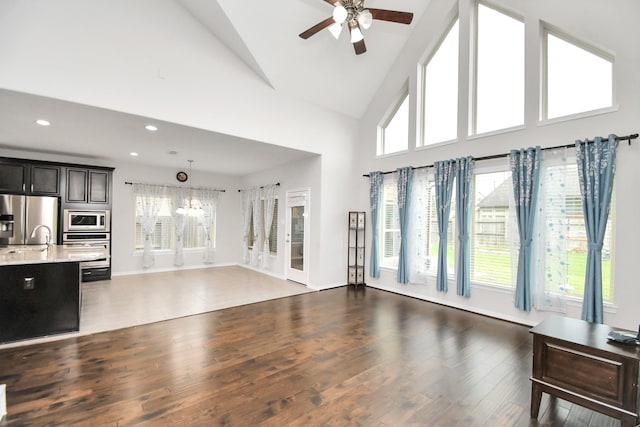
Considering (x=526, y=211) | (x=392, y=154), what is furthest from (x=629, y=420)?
(x=392, y=154)

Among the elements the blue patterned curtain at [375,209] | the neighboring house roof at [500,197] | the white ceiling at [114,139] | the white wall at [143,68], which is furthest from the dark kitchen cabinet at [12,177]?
the neighboring house roof at [500,197]

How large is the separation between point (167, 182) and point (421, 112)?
6329 millimetres

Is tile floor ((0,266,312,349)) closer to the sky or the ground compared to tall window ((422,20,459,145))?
closer to the ground

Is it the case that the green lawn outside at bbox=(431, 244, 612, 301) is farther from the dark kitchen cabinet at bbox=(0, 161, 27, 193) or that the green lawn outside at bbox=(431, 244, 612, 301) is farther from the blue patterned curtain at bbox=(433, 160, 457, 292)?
the dark kitchen cabinet at bbox=(0, 161, 27, 193)

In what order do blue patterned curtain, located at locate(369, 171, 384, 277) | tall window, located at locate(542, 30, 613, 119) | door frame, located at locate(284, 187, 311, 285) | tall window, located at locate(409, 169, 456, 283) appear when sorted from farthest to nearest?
door frame, located at locate(284, 187, 311, 285) < blue patterned curtain, located at locate(369, 171, 384, 277) < tall window, located at locate(409, 169, 456, 283) < tall window, located at locate(542, 30, 613, 119)

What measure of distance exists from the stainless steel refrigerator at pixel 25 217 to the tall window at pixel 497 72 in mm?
7963

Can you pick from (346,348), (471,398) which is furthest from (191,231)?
(471,398)

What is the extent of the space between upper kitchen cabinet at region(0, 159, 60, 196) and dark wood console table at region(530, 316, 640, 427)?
8.02 meters

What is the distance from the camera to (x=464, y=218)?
14.8ft

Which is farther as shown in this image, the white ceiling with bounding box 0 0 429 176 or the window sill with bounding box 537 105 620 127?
the white ceiling with bounding box 0 0 429 176

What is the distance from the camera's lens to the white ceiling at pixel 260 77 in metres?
3.88

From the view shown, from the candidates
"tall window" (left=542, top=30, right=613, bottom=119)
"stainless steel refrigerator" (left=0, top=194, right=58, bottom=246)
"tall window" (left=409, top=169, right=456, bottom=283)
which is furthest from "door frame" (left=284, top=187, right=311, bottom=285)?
"stainless steel refrigerator" (left=0, top=194, right=58, bottom=246)

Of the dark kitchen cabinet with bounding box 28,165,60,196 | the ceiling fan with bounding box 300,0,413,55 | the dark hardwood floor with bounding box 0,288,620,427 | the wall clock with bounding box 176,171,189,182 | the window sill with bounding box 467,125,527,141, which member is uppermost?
the ceiling fan with bounding box 300,0,413,55

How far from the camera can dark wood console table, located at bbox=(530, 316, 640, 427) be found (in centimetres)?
175
